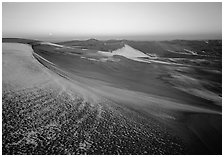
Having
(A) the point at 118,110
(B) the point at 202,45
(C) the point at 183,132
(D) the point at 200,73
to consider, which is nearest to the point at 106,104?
(A) the point at 118,110

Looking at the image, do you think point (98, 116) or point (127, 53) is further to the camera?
point (127, 53)

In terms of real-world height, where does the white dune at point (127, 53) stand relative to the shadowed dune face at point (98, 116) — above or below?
above

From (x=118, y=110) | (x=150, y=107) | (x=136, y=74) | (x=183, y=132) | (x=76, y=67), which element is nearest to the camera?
(x=183, y=132)

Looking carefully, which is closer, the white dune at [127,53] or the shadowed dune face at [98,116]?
the shadowed dune face at [98,116]

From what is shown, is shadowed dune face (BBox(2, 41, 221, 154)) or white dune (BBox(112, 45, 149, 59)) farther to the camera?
white dune (BBox(112, 45, 149, 59))

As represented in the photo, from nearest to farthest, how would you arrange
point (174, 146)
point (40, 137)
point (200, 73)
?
point (40, 137), point (174, 146), point (200, 73)

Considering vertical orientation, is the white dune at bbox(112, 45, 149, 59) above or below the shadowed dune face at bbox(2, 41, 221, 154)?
above

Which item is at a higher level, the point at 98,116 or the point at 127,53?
the point at 127,53

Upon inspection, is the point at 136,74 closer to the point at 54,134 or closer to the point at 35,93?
the point at 35,93
